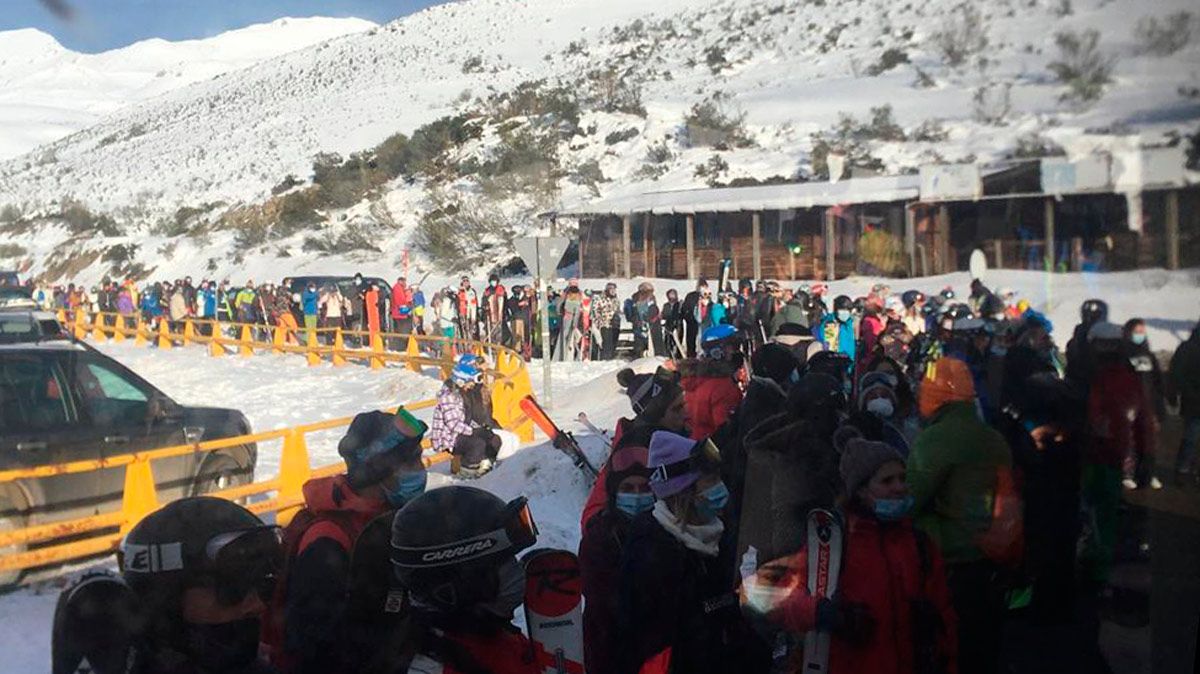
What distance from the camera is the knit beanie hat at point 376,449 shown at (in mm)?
3193

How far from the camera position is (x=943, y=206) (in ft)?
8.16

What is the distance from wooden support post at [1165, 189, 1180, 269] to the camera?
6.71 feet

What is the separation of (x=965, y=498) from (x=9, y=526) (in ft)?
14.5

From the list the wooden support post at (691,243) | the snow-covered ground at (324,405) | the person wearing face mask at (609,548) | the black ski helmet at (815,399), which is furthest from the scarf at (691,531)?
the wooden support post at (691,243)

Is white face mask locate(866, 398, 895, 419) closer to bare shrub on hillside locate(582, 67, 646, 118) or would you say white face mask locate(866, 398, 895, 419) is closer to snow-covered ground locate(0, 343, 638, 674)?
snow-covered ground locate(0, 343, 638, 674)

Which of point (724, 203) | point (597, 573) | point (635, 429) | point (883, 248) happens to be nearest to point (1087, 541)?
point (883, 248)

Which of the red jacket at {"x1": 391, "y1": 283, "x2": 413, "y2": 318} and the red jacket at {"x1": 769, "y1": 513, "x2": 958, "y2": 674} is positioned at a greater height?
the red jacket at {"x1": 391, "y1": 283, "x2": 413, "y2": 318}

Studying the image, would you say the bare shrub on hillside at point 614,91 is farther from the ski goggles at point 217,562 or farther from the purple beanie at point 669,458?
the ski goggles at point 217,562

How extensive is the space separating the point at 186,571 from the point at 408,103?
658 inches

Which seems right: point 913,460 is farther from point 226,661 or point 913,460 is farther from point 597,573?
point 226,661

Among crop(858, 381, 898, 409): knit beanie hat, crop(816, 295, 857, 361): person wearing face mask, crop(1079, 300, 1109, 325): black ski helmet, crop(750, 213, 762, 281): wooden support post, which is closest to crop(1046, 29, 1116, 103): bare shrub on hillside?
crop(1079, 300, 1109, 325): black ski helmet

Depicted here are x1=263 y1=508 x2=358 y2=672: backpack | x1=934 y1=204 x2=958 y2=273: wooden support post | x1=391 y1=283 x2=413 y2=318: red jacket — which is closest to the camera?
x1=934 y1=204 x2=958 y2=273: wooden support post

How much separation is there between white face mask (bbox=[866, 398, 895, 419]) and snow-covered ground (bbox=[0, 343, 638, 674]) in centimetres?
265

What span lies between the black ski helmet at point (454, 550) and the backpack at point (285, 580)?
1.51ft
